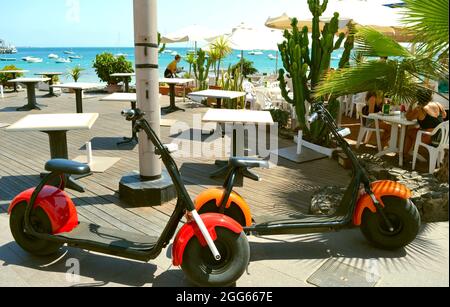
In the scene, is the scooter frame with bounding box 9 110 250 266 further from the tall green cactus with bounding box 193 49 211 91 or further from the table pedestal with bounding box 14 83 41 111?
the tall green cactus with bounding box 193 49 211 91

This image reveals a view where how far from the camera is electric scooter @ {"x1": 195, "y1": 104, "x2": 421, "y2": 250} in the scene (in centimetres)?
307

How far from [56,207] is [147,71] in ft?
5.63

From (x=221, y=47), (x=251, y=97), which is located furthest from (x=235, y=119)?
(x=221, y=47)

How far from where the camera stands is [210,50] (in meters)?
14.0

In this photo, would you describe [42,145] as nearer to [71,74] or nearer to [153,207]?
[153,207]

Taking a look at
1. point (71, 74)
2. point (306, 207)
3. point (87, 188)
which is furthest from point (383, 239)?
point (71, 74)

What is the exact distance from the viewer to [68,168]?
105 inches

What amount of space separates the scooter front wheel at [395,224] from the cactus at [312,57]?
147 inches

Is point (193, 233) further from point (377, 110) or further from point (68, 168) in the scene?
point (377, 110)

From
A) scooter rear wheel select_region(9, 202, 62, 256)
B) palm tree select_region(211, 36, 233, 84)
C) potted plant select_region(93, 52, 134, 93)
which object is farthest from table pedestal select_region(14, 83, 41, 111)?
scooter rear wheel select_region(9, 202, 62, 256)

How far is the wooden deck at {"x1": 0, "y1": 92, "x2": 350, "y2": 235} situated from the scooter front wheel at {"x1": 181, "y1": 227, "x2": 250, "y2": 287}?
38.5 inches

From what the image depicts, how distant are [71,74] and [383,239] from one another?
15646 mm

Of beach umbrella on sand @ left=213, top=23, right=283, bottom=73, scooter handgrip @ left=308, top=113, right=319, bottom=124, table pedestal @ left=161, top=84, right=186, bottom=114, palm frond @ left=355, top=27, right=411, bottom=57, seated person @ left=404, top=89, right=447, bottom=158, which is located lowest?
table pedestal @ left=161, top=84, right=186, bottom=114
